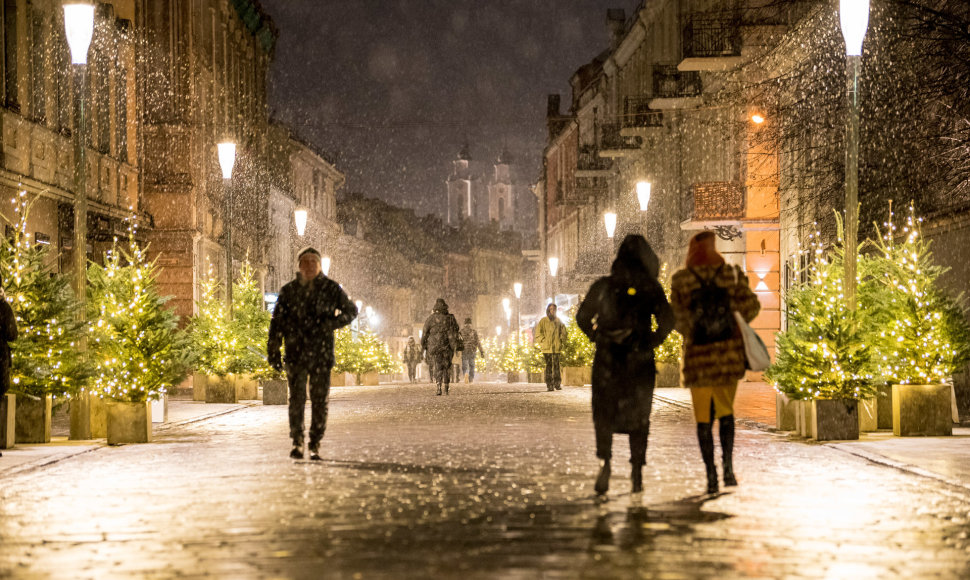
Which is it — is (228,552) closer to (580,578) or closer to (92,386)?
(580,578)

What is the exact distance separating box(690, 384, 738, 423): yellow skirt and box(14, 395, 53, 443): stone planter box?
8062mm

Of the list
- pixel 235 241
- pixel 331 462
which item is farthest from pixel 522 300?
pixel 331 462

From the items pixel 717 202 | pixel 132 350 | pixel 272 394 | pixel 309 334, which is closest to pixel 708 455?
pixel 309 334

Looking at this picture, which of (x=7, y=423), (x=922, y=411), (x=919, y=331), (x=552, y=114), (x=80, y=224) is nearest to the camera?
(x=7, y=423)

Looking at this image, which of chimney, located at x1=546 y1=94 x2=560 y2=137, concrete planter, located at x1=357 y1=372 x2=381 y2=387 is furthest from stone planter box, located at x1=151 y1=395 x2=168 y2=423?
chimney, located at x1=546 y1=94 x2=560 y2=137

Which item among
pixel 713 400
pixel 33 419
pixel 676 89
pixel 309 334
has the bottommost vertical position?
pixel 33 419

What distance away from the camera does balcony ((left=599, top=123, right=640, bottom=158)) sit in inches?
2069

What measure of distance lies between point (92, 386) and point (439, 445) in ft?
13.2

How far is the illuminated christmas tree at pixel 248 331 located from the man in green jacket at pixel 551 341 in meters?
5.62

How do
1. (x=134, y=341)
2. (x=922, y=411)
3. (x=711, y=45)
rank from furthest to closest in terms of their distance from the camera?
(x=711, y=45) → (x=134, y=341) → (x=922, y=411)

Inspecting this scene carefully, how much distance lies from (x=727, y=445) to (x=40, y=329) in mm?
8332

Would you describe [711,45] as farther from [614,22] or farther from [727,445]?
[727,445]

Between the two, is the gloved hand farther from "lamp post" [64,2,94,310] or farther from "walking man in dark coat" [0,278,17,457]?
"lamp post" [64,2,94,310]

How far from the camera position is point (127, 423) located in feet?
50.8
